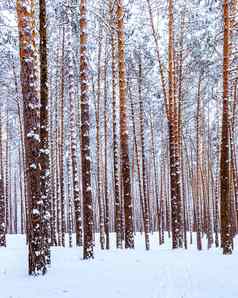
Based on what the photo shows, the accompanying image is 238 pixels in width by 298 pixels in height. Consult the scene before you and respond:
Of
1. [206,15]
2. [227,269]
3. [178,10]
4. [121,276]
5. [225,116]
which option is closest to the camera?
[121,276]

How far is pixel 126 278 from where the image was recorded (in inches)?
348

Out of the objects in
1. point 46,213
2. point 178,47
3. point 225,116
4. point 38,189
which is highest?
point 178,47

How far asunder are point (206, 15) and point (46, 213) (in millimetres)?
10361

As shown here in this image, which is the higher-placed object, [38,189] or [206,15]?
[206,15]

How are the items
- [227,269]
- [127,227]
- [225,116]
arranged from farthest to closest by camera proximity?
[127,227] → [225,116] → [227,269]

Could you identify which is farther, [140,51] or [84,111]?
[140,51]

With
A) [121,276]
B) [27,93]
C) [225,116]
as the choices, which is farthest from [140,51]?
[121,276]

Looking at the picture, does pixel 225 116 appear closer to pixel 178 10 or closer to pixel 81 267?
pixel 81 267

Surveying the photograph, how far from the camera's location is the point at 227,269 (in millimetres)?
10086

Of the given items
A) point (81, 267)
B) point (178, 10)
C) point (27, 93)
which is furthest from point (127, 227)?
point (178, 10)

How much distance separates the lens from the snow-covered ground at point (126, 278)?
24.0ft

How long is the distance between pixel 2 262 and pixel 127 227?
400 cm

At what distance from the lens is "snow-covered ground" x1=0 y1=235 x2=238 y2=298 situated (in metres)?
Result: 7.32

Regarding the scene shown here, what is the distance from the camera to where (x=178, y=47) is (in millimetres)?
19078
